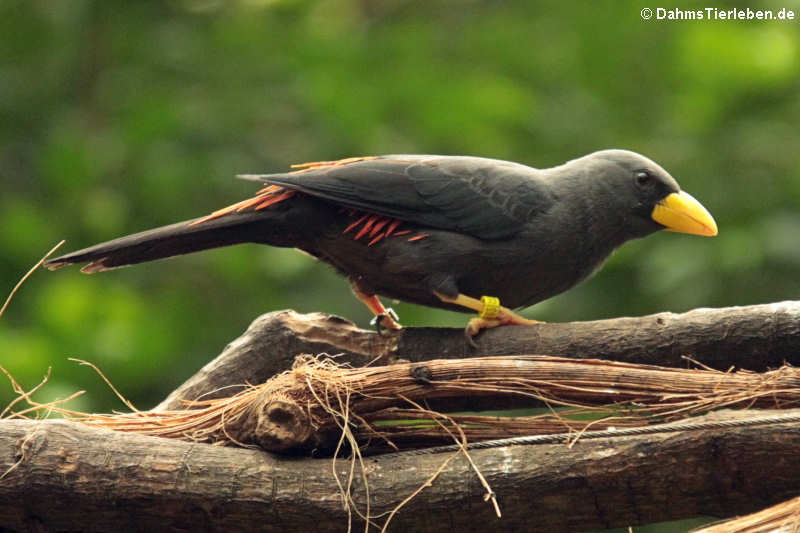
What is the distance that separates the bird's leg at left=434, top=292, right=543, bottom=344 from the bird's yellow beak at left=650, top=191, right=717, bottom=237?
75cm

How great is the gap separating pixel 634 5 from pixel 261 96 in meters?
2.69

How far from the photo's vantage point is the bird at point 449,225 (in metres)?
4.49

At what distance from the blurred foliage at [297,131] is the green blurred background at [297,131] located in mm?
15

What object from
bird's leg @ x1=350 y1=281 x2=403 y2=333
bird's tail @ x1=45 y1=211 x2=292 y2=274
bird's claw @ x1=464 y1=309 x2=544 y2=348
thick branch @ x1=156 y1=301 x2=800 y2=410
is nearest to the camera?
thick branch @ x1=156 y1=301 x2=800 y2=410

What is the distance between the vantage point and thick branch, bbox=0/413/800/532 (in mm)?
3344

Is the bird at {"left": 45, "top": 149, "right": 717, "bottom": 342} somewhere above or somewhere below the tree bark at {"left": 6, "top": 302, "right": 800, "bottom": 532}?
above

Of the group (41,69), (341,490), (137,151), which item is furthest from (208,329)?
(341,490)

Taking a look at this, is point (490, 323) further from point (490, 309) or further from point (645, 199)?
point (645, 199)

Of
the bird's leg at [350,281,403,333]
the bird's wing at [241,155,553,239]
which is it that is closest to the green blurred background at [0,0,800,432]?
the bird's leg at [350,281,403,333]

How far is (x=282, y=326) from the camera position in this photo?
4.53 meters

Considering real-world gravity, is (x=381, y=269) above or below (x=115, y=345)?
above

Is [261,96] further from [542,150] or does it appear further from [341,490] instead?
[341,490]

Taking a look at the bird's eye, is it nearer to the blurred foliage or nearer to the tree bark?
the tree bark

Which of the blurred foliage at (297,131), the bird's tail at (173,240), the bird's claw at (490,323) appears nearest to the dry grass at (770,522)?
the bird's claw at (490,323)
